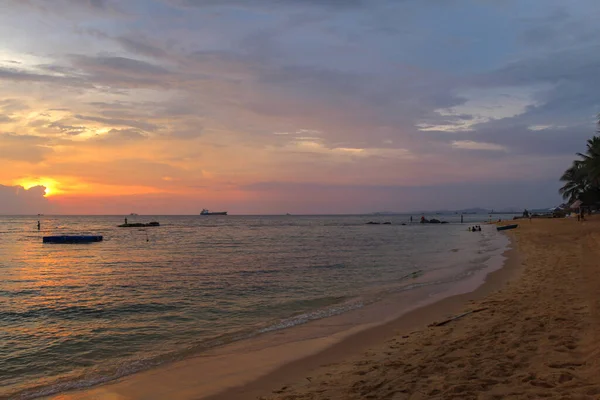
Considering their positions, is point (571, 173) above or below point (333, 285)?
above

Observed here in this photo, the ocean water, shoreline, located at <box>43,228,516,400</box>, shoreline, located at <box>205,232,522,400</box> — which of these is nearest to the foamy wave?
the ocean water

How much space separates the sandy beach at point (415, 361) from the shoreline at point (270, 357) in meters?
0.02

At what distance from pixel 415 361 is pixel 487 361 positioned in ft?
3.73

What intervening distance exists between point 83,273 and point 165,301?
35.7 feet

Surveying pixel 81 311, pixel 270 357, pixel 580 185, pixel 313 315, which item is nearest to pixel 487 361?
pixel 270 357

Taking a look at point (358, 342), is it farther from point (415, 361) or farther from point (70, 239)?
point (70, 239)

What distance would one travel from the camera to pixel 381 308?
13.3m

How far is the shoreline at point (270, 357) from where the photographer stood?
278 inches

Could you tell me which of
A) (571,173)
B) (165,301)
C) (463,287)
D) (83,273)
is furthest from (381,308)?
(571,173)

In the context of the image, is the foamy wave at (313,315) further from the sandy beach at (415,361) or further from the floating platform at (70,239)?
the floating platform at (70,239)

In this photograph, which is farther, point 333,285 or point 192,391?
point 333,285

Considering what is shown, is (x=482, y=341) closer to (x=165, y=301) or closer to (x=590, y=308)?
(x=590, y=308)

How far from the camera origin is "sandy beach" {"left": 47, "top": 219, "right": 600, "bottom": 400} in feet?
19.2

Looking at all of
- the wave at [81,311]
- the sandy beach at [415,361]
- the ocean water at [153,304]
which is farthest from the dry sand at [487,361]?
the wave at [81,311]
